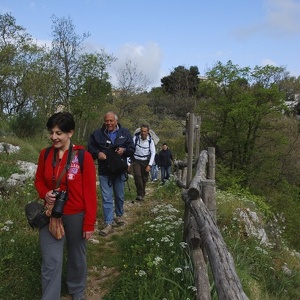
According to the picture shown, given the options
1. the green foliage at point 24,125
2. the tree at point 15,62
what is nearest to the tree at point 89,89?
Result: the tree at point 15,62

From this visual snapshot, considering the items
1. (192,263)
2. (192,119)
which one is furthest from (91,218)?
(192,119)

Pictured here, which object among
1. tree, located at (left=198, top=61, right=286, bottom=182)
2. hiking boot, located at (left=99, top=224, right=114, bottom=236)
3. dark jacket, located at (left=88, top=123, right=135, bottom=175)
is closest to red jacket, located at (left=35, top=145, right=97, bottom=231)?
dark jacket, located at (left=88, top=123, right=135, bottom=175)

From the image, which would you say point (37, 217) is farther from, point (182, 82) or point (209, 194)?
point (182, 82)

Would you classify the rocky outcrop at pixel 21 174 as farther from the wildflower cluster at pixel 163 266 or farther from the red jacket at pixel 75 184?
the red jacket at pixel 75 184

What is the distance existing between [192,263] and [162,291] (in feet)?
1.64

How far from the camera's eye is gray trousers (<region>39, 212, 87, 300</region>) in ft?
9.74

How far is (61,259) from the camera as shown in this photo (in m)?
3.03

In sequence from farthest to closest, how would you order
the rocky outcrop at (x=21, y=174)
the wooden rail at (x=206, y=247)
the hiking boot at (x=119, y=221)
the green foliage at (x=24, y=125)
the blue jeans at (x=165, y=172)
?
the green foliage at (x=24, y=125)
the blue jeans at (x=165, y=172)
the rocky outcrop at (x=21, y=174)
the hiking boot at (x=119, y=221)
the wooden rail at (x=206, y=247)

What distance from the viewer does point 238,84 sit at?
2553 centimetres

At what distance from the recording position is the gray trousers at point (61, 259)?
297 cm

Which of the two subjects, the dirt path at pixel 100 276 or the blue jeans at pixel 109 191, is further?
the blue jeans at pixel 109 191

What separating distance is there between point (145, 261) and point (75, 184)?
53.5 inches

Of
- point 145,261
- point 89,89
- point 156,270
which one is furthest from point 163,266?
point 89,89

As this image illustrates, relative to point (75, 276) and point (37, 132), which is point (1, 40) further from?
point (75, 276)
